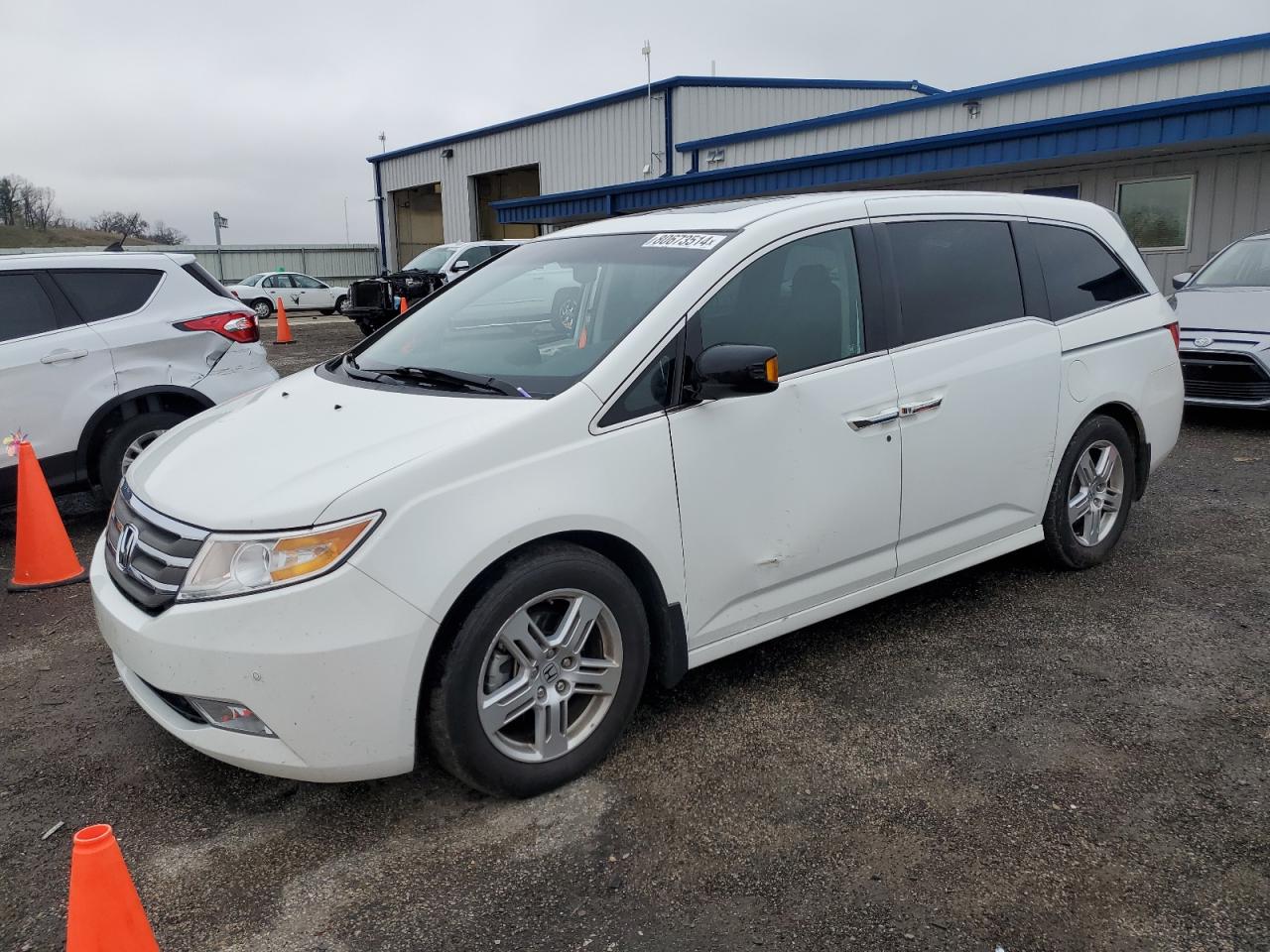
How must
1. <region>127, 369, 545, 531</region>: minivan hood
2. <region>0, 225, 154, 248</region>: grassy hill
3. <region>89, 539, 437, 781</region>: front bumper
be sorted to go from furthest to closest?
1. <region>0, 225, 154, 248</region>: grassy hill
2. <region>127, 369, 545, 531</region>: minivan hood
3. <region>89, 539, 437, 781</region>: front bumper

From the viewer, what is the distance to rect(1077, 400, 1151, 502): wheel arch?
4746mm

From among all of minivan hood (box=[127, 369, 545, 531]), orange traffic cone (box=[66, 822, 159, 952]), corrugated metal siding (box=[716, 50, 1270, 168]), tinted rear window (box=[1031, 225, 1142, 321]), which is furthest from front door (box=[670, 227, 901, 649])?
corrugated metal siding (box=[716, 50, 1270, 168])

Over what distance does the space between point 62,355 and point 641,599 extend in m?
4.55

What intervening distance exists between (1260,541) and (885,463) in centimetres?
300

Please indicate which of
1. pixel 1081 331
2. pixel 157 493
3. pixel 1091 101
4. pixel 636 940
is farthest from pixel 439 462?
pixel 1091 101

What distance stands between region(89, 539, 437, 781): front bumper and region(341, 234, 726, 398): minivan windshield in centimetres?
88

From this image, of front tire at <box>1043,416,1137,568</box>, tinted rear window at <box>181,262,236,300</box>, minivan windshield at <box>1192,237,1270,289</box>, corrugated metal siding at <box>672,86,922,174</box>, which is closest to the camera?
front tire at <box>1043,416,1137,568</box>

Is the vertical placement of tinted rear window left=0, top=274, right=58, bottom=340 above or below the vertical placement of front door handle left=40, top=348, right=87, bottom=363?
above

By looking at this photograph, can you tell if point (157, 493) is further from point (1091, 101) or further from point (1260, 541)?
point (1091, 101)

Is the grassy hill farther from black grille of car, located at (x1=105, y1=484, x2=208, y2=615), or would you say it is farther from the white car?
black grille of car, located at (x1=105, y1=484, x2=208, y2=615)

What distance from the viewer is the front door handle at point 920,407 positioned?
372 centimetres

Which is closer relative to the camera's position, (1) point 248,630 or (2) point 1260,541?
(1) point 248,630

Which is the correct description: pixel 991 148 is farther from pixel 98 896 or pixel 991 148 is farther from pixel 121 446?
pixel 98 896

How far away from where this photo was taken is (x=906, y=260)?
12.9 feet
